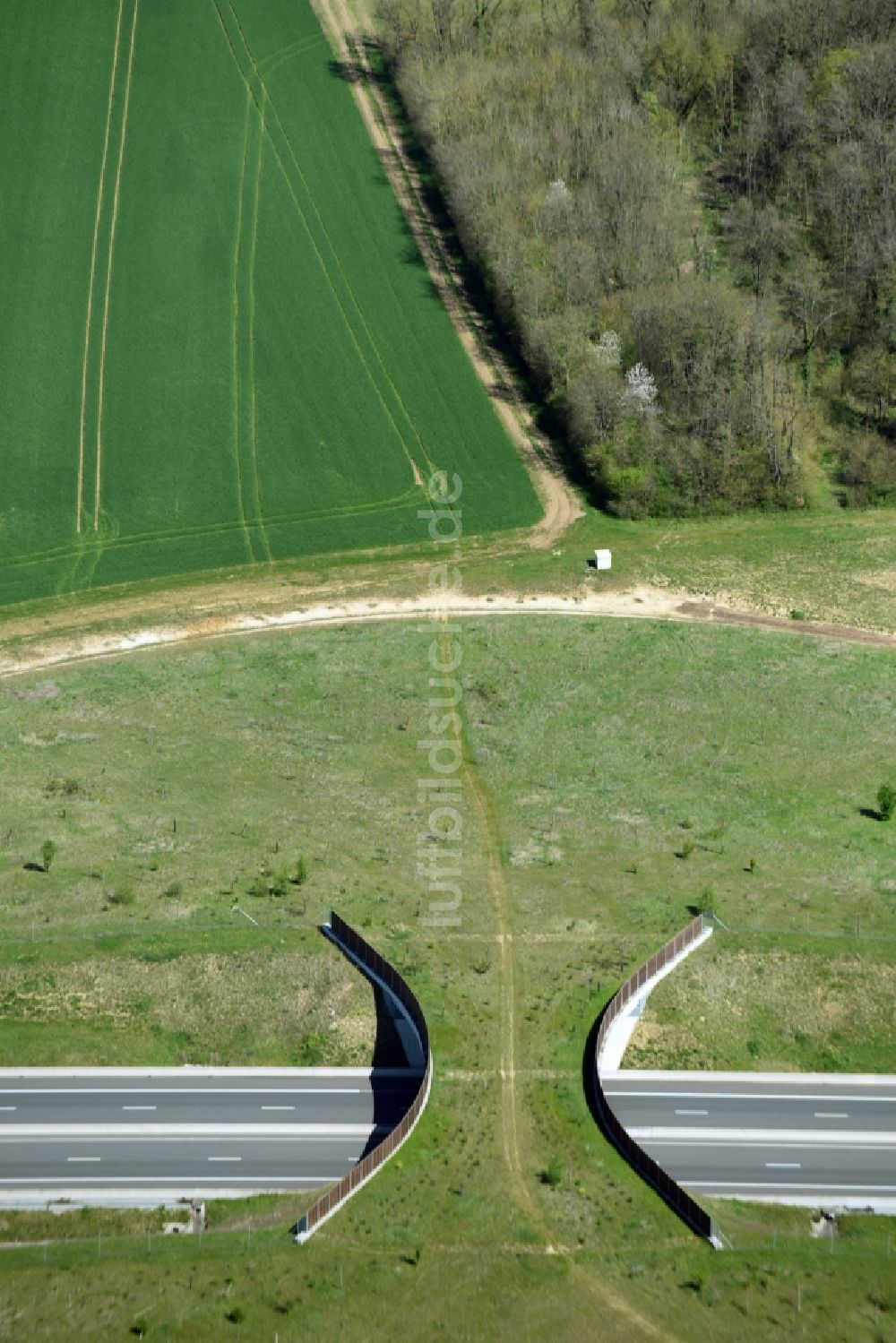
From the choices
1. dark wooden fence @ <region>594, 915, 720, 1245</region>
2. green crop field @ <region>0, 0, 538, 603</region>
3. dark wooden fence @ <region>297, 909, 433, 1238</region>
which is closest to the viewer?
dark wooden fence @ <region>594, 915, 720, 1245</region>

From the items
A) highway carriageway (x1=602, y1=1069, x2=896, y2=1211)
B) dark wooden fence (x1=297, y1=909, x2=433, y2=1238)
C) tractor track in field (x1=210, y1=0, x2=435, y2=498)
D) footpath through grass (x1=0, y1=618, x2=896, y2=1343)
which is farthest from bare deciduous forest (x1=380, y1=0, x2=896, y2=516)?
highway carriageway (x1=602, y1=1069, x2=896, y2=1211)

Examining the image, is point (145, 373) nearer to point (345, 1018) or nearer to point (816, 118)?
point (816, 118)

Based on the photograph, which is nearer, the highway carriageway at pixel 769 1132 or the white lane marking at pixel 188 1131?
the highway carriageway at pixel 769 1132

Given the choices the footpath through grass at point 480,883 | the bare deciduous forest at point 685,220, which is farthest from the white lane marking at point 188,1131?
the bare deciduous forest at point 685,220

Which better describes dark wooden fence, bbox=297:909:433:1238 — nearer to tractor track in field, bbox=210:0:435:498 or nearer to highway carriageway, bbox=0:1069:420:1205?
highway carriageway, bbox=0:1069:420:1205

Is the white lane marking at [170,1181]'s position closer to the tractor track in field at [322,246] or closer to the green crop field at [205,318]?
the green crop field at [205,318]

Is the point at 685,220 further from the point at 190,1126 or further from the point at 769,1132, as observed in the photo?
the point at 190,1126
